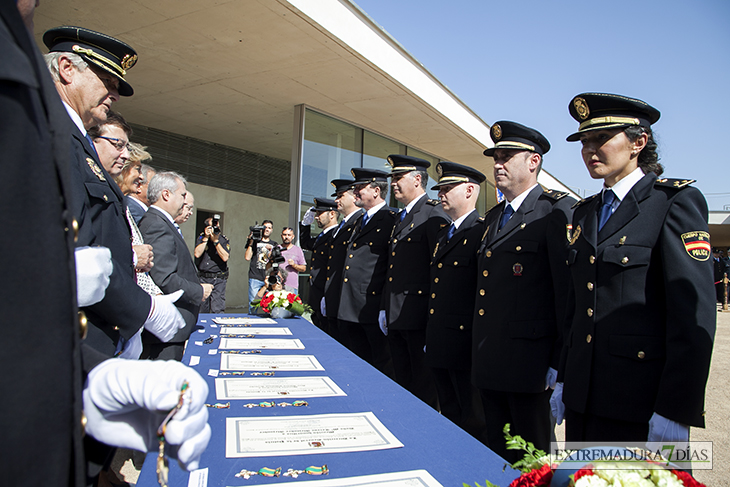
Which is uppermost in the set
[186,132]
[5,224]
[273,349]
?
[186,132]

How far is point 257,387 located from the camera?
72.7 inches

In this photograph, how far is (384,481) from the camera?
1080 millimetres

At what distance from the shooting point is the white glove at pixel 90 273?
980 mm

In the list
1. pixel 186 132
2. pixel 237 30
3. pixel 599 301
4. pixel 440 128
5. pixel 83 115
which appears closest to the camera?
pixel 83 115

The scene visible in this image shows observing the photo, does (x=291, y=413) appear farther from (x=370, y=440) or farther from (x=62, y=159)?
(x=62, y=159)

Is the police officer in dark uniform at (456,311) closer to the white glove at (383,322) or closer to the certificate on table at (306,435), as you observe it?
the white glove at (383,322)

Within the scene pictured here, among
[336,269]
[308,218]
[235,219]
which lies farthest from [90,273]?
[235,219]

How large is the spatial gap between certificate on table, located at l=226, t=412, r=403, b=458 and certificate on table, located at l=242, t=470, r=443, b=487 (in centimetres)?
16

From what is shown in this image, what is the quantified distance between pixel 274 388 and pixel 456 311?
1.54m

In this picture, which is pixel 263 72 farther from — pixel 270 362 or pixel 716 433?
pixel 716 433

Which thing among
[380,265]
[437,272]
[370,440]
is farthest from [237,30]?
[370,440]

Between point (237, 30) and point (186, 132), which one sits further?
point (186, 132)

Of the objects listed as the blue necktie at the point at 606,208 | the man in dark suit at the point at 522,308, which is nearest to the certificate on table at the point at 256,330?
the man in dark suit at the point at 522,308

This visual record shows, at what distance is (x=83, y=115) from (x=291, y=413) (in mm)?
1360
